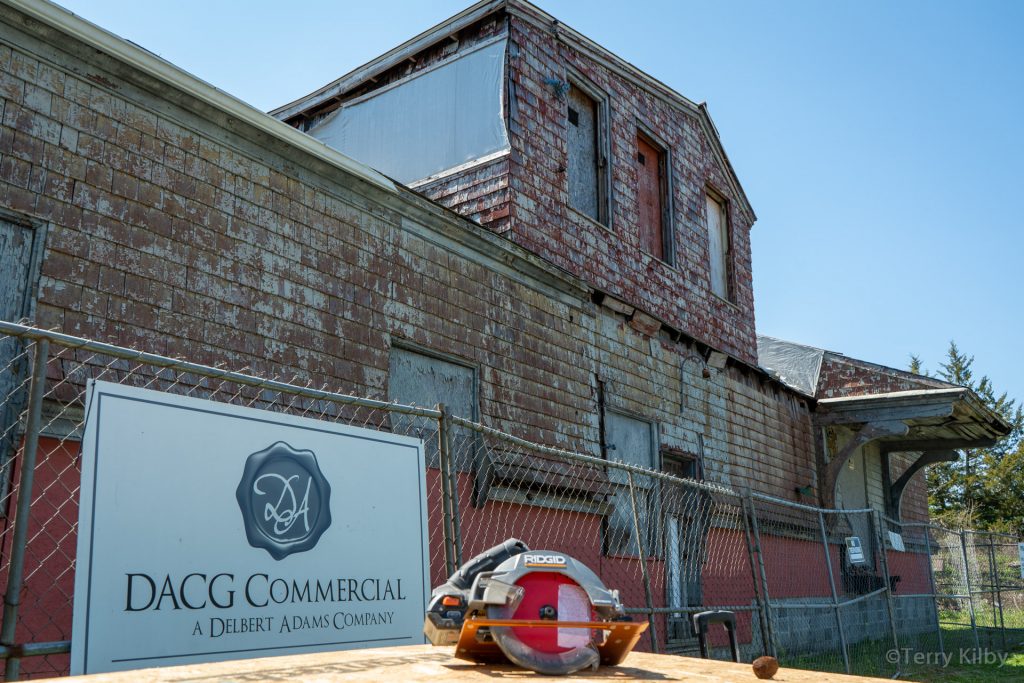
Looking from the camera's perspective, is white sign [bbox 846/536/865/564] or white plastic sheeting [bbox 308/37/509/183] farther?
white plastic sheeting [bbox 308/37/509/183]

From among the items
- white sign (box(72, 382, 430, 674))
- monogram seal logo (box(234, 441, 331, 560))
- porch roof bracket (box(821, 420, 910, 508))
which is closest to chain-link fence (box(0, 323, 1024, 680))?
white sign (box(72, 382, 430, 674))

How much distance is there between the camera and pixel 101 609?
10.4 ft

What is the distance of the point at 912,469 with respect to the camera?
20281 mm

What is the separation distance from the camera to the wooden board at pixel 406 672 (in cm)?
235

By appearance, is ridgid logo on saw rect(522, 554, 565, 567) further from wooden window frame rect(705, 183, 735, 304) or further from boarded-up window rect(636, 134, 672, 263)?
wooden window frame rect(705, 183, 735, 304)

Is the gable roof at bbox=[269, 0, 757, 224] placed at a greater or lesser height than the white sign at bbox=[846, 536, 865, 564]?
greater

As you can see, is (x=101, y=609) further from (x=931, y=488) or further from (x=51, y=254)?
(x=931, y=488)

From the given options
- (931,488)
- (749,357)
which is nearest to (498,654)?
(749,357)

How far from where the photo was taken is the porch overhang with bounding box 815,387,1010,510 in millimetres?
15664

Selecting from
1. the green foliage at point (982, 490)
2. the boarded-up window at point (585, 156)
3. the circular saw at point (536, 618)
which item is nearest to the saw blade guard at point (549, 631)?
the circular saw at point (536, 618)

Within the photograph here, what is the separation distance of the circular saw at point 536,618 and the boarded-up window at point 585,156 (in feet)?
31.7

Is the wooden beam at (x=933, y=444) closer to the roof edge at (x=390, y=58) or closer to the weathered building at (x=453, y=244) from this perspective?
the weathered building at (x=453, y=244)

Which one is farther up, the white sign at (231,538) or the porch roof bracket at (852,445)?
the porch roof bracket at (852,445)

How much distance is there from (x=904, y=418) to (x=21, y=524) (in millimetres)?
15402
